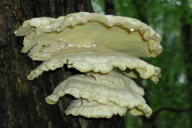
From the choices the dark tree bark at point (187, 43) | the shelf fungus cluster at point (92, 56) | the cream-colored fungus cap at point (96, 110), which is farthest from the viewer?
the dark tree bark at point (187, 43)

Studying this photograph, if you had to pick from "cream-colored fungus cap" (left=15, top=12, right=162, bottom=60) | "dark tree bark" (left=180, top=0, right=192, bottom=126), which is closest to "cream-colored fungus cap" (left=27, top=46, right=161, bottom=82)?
"cream-colored fungus cap" (left=15, top=12, right=162, bottom=60)

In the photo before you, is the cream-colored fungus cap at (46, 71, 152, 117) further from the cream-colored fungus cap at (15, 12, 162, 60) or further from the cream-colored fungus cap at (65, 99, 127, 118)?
the cream-colored fungus cap at (15, 12, 162, 60)

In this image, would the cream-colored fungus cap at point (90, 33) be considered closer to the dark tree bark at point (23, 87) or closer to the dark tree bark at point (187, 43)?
the dark tree bark at point (23, 87)

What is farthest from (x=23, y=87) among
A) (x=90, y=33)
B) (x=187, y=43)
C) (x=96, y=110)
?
(x=187, y=43)

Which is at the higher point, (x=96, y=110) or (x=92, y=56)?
(x=92, y=56)

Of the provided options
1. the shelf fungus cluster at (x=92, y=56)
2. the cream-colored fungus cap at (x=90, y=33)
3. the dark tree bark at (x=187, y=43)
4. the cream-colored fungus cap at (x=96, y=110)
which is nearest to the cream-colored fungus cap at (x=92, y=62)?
the shelf fungus cluster at (x=92, y=56)

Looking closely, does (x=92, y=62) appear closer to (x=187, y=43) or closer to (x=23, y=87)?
(x=23, y=87)

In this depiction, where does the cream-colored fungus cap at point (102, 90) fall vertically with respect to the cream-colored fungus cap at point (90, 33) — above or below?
below

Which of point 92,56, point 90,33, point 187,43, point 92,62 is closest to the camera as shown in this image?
point 92,62
